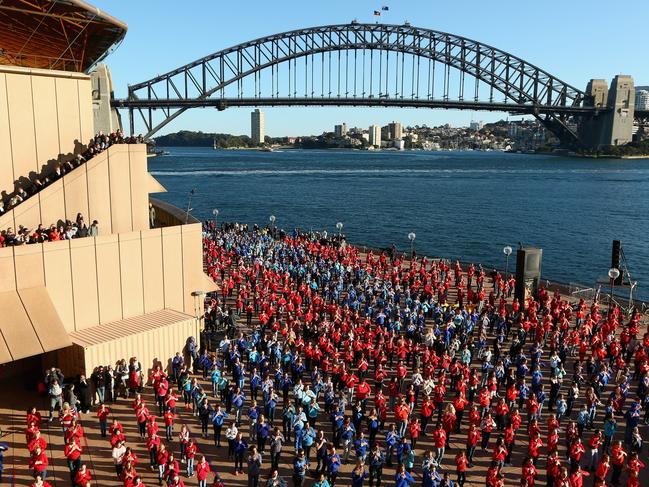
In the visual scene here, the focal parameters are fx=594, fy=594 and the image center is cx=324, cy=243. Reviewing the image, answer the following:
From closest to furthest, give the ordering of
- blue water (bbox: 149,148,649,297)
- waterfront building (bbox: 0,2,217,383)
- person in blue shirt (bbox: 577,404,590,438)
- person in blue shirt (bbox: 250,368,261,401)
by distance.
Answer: person in blue shirt (bbox: 577,404,590,438)
person in blue shirt (bbox: 250,368,261,401)
waterfront building (bbox: 0,2,217,383)
blue water (bbox: 149,148,649,297)

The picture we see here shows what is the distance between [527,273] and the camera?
2250cm

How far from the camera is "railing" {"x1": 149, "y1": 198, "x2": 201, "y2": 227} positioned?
61.2 ft

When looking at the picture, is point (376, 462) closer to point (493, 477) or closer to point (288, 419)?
point (493, 477)

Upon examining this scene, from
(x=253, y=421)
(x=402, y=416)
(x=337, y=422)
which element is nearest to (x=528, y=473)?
(x=402, y=416)

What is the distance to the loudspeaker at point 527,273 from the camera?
72.8 ft

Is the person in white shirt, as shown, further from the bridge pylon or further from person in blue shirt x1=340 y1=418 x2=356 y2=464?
the bridge pylon

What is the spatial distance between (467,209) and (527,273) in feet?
166

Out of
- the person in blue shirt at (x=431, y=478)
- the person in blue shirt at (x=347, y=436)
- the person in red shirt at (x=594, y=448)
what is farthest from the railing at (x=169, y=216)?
the person in red shirt at (x=594, y=448)

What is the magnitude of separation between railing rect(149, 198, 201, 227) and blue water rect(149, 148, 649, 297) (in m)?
27.6

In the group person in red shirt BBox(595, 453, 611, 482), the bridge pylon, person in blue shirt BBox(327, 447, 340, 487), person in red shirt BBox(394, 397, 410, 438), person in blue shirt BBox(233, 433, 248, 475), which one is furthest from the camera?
the bridge pylon

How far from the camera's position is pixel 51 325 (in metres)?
13.1

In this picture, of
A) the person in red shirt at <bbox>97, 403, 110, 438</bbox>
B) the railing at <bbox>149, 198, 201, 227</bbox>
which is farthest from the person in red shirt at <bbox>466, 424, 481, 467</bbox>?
the railing at <bbox>149, 198, 201, 227</bbox>

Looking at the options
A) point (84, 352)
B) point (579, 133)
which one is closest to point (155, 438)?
point (84, 352)

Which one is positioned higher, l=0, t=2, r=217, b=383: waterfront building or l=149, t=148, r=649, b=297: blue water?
l=0, t=2, r=217, b=383: waterfront building
